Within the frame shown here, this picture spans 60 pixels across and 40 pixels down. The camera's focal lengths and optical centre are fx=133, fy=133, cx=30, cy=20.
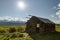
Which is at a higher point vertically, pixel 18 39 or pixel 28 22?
pixel 28 22

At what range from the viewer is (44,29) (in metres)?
35.9

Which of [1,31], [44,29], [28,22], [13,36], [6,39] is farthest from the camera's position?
[28,22]

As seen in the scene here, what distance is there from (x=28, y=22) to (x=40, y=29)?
446 cm

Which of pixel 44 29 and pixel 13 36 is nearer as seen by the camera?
pixel 13 36

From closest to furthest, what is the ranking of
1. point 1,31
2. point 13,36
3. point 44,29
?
1. point 13,36
2. point 1,31
3. point 44,29

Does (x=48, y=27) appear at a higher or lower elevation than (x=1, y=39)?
higher

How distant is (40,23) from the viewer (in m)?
36.5

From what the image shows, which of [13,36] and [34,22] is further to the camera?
[34,22]

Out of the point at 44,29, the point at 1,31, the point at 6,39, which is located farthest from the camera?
the point at 44,29

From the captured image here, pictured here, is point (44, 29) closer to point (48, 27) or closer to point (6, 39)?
point (48, 27)

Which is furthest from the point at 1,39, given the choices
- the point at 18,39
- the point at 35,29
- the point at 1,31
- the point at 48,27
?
the point at 48,27

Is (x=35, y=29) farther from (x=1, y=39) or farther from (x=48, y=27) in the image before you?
(x=1, y=39)

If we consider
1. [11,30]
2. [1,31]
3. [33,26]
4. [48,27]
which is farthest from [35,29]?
[1,31]

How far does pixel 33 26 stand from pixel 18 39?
44.0ft
